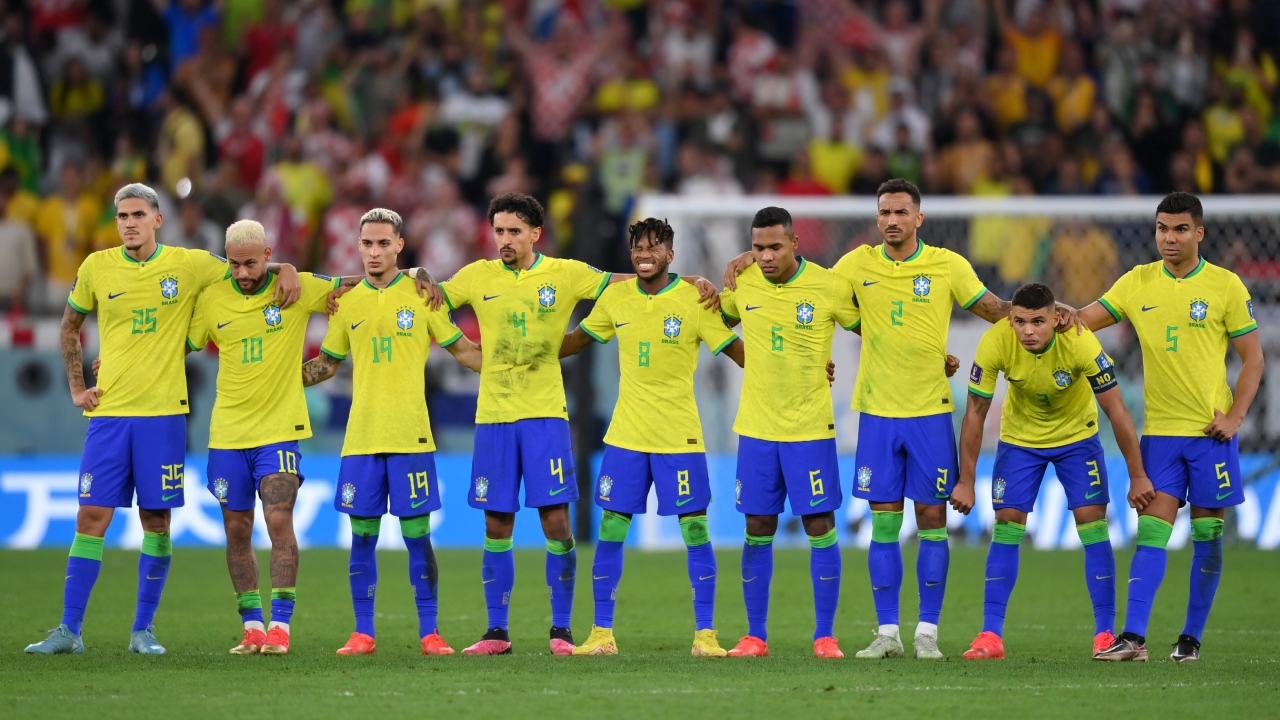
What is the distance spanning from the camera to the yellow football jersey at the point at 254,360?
8.35m

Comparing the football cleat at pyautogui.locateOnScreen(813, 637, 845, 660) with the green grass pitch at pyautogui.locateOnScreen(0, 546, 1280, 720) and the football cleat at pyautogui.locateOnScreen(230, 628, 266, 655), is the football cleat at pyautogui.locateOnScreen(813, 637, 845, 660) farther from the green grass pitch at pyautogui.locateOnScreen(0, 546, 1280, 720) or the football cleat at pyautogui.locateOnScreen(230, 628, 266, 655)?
the football cleat at pyautogui.locateOnScreen(230, 628, 266, 655)

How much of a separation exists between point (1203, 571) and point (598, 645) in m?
3.12

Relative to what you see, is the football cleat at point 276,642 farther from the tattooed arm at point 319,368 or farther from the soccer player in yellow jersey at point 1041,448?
the soccer player in yellow jersey at point 1041,448

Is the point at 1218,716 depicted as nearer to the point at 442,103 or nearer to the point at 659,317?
the point at 659,317

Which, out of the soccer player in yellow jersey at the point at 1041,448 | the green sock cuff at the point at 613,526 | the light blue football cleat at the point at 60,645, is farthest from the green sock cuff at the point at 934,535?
the light blue football cleat at the point at 60,645

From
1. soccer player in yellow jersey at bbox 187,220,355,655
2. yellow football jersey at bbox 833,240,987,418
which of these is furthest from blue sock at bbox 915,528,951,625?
soccer player in yellow jersey at bbox 187,220,355,655

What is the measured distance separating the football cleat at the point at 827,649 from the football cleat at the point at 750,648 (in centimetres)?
26

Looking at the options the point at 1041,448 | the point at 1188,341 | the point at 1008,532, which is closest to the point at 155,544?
the point at 1008,532

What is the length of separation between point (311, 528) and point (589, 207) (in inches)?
163

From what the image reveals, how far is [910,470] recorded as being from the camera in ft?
27.0

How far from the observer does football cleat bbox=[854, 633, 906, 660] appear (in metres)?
8.15

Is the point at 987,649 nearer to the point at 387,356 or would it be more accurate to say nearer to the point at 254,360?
the point at 387,356

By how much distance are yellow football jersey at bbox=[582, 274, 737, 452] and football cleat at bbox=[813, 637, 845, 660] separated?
1162 millimetres

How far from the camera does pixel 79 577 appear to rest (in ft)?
27.3
